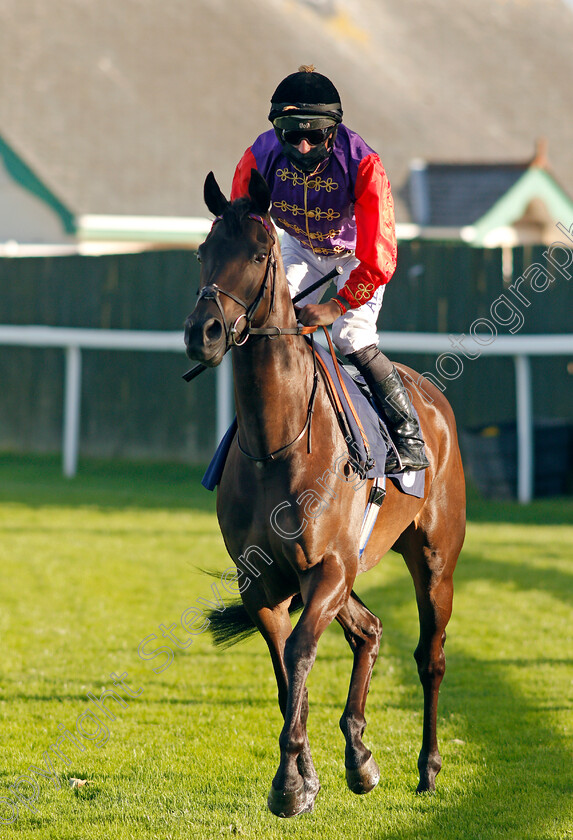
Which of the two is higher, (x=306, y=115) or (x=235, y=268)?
(x=306, y=115)

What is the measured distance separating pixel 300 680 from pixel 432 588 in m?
1.30

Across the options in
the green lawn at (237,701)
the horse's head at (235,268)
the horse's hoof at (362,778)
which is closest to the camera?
the horse's head at (235,268)

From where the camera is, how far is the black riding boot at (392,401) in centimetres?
402

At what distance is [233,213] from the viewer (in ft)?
10.3

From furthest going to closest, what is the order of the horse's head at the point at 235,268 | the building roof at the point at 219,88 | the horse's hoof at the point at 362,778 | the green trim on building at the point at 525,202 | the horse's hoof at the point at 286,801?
the building roof at the point at 219,88 < the green trim on building at the point at 525,202 < the horse's hoof at the point at 362,778 < the horse's hoof at the point at 286,801 < the horse's head at the point at 235,268

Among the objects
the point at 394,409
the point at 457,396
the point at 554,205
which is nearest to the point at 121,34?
the point at 554,205

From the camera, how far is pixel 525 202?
58.5 feet

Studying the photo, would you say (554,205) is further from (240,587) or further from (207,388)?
(240,587)

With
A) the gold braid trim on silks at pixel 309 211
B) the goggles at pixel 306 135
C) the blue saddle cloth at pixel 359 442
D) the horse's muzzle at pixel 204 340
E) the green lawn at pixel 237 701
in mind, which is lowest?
the green lawn at pixel 237 701

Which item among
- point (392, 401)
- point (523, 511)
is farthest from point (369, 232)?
point (523, 511)

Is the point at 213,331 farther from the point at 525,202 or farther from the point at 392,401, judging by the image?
the point at 525,202

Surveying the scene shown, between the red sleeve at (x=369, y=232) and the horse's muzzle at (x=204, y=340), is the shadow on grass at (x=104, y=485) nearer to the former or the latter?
the red sleeve at (x=369, y=232)

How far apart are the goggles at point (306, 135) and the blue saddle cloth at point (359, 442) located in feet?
2.41

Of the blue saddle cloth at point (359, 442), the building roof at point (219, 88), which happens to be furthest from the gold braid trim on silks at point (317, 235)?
the building roof at point (219, 88)
